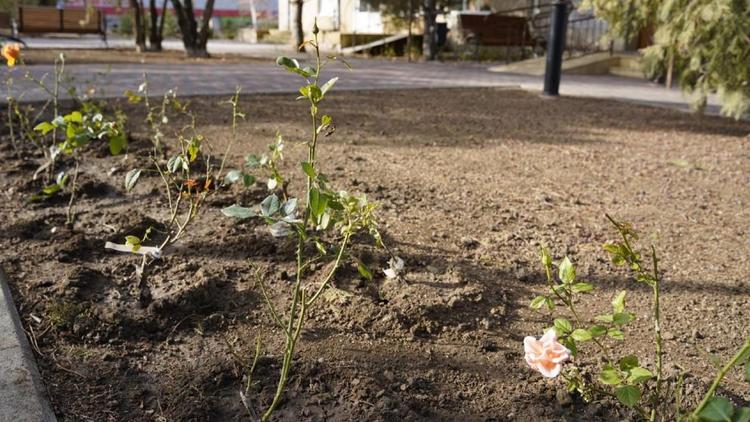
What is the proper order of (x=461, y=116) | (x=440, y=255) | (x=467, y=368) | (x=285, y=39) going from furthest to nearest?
(x=285, y=39)
(x=461, y=116)
(x=440, y=255)
(x=467, y=368)

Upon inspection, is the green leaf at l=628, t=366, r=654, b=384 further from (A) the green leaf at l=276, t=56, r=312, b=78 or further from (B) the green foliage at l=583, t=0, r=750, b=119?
(B) the green foliage at l=583, t=0, r=750, b=119

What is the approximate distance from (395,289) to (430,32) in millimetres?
16496

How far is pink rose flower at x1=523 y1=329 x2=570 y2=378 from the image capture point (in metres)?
1.43

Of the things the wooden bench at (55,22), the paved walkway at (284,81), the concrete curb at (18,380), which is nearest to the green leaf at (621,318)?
the concrete curb at (18,380)

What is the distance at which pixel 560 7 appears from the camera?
877cm

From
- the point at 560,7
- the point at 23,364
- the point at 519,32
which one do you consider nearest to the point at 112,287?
the point at 23,364

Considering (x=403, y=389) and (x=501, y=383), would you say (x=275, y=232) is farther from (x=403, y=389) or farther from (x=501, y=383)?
(x=501, y=383)

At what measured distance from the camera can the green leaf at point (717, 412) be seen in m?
1.10

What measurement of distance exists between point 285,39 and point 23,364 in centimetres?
2780

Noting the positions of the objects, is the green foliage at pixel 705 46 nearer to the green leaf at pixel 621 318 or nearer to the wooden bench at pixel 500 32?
the green leaf at pixel 621 318

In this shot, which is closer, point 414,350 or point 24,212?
point 414,350

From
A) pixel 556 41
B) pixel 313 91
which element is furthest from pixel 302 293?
pixel 556 41

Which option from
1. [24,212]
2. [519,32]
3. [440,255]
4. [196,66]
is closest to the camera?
[440,255]

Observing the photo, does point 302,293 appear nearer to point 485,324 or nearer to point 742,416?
point 485,324
